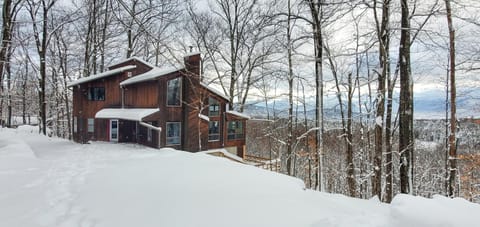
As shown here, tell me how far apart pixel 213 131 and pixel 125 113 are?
216 inches

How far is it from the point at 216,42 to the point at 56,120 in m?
15.5

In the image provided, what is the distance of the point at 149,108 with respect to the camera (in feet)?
45.1

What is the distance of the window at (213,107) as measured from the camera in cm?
1645

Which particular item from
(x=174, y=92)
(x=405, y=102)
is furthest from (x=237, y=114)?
(x=405, y=102)

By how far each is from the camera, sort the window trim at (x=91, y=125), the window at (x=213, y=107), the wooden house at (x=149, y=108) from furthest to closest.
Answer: the window at (x=213, y=107) < the window trim at (x=91, y=125) < the wooden house at (x=149, y=108)

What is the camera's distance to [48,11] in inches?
631

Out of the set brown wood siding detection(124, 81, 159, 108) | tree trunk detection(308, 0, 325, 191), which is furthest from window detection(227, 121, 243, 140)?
tree trunk detection(308, 0, 325, 191)

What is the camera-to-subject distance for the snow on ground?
267cm

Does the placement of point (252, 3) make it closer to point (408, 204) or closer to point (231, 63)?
point (231, 63)

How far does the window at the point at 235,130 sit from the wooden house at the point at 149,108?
76cm

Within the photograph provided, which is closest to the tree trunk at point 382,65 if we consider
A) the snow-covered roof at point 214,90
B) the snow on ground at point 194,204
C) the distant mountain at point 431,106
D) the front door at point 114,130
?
the distant mountain at point 431,106

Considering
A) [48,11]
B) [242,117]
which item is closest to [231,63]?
[242,117]

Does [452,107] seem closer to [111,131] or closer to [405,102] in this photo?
[405,102]

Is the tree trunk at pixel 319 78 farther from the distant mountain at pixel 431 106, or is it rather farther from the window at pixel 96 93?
the window at pixel 96 93
